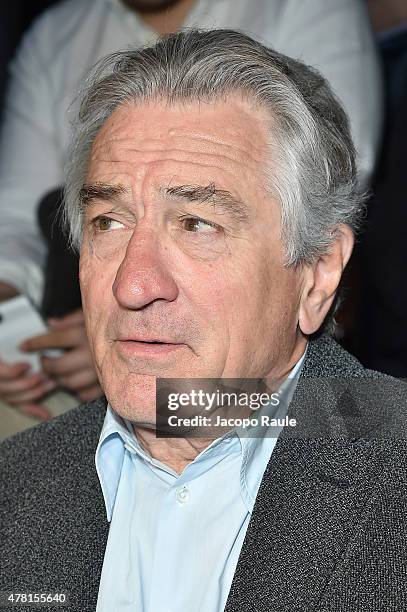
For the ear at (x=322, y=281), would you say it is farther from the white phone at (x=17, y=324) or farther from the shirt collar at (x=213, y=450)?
the white phone at (x=17, y=324)

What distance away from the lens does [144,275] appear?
5.23ft

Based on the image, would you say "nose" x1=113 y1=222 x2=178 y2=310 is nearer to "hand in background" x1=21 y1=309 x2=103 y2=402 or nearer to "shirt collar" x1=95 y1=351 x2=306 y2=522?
"shirt collar" x1=95 y1=351 x2=306 y2=522

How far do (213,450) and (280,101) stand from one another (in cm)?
62

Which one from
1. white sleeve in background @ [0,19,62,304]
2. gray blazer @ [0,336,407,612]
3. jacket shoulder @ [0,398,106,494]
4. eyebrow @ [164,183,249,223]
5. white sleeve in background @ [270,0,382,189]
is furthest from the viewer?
white sleeve in background @ [0,19,62,304]

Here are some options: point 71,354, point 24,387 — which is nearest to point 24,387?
point 24,387

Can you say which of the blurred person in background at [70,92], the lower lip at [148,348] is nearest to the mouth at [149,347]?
the lower lip at [148,348]

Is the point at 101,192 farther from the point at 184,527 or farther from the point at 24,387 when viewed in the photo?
the point at 24,387

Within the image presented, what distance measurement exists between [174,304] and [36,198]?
156cm

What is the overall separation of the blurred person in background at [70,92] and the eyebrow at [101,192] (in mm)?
844

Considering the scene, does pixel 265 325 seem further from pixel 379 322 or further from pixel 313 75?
pixel 379 322

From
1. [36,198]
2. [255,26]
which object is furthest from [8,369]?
[255,26]

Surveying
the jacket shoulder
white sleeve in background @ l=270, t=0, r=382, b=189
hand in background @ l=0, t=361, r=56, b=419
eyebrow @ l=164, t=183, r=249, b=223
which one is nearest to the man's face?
eyebrow @ l=164, t=183, r=249, b=223

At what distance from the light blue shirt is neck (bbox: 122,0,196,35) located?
1.50 metres

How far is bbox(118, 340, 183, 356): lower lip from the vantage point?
1619 mm
